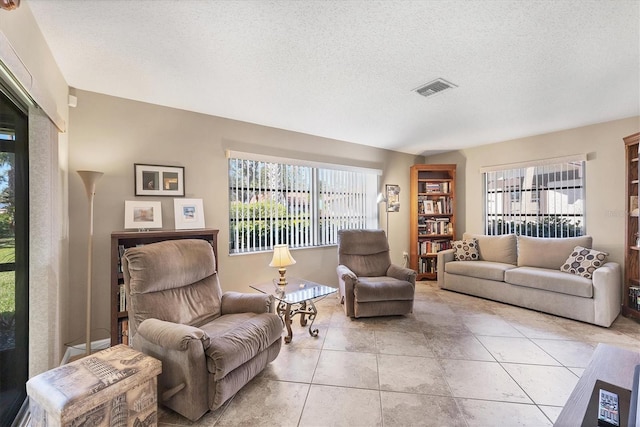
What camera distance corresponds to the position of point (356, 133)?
4.05m

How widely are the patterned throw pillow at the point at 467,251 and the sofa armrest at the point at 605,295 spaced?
1.48 m

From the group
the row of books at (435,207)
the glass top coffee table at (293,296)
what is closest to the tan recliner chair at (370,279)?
the glass top coffee table at (293,296)

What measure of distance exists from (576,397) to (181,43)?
2903mm

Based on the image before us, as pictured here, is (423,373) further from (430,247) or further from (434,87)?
(430,247)

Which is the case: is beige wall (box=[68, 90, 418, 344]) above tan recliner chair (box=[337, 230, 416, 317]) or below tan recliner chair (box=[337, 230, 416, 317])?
above

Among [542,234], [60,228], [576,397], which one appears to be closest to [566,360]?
[576,397]

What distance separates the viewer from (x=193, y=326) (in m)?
2.12

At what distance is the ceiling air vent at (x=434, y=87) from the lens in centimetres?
246

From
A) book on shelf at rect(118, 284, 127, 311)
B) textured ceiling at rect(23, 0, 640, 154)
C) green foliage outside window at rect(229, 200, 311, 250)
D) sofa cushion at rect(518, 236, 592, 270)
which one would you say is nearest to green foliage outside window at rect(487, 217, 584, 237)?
sofa cushion at rect(518, 236, 592, 270)

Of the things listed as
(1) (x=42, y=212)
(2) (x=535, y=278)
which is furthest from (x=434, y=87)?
(1) (x=42, y=212)

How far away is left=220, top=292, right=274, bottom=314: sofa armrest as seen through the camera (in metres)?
2.28

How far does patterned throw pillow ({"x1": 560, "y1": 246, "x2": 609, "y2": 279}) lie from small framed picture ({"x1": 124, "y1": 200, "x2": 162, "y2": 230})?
480 centimetres

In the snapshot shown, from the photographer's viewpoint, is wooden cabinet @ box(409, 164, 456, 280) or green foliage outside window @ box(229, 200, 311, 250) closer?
green foliage outside window @ box(229, 200, 311, 250)

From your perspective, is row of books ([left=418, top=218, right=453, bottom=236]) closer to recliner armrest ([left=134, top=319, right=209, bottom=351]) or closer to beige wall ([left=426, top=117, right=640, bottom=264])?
beige wall ([left=426, top=117, right=640, bottom=264])
